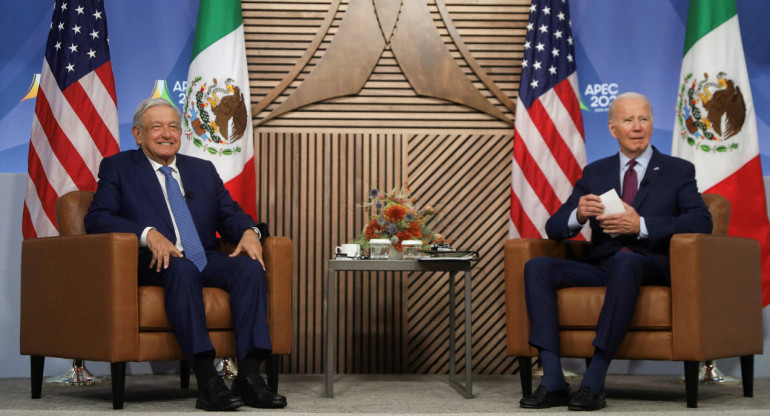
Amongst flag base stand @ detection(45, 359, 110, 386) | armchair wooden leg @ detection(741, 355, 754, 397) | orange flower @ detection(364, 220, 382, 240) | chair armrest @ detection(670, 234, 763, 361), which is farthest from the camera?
flag base stand @ detection(45, 359, 110, 386)

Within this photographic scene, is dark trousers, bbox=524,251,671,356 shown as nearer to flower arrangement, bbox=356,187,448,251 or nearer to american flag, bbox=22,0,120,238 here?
flower arrangement, bbox=356,187,448,251

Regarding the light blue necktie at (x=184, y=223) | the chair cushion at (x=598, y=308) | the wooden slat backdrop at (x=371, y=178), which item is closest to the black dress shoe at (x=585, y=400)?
the chair cushion at (x=598, y=308)

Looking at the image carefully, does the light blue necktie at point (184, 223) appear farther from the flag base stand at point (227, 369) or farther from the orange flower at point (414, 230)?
the flag base stand at point (227, 369)

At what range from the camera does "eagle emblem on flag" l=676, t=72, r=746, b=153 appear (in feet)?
14.5

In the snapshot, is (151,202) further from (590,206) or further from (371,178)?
(590,206)

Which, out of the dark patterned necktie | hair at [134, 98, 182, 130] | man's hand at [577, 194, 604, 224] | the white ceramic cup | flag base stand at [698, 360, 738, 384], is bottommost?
flag base stand at [698, 360, 738, 384]

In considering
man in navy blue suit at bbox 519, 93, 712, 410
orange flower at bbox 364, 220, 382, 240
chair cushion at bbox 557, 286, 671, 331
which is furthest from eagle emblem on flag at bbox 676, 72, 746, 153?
orange flower at bbox 364, 220, 382, 240

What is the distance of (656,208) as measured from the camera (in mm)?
3480

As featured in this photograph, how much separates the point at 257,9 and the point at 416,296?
6.55ft

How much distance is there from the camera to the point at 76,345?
3137 mm

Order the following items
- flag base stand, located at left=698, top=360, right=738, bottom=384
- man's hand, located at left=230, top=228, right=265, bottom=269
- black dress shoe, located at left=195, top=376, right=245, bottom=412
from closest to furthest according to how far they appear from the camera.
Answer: black dress shoe, located at left=195, top=376, right=245, bottom=412
man's hand, located at left=230, top=228, right=265, bottom=269
flag base stand, located at left=698, top=360, right=738, bottom=384

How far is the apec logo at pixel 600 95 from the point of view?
5.12 metres

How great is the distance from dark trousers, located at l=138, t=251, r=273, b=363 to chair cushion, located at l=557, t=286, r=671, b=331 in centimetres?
123

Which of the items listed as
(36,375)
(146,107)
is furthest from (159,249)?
(36,375)
